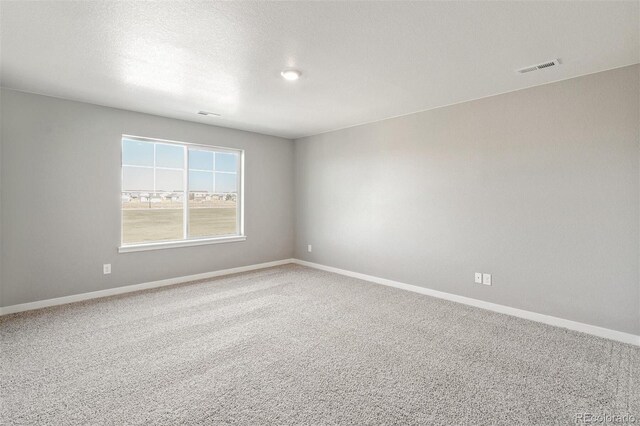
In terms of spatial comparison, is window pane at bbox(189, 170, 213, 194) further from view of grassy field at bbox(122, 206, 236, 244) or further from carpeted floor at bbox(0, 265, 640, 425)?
carpeted floor at bbox(0, 265, 640, 425)

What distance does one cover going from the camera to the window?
4.23 metres

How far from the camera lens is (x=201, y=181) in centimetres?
487

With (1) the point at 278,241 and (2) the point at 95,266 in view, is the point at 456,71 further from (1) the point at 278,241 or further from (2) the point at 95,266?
(2) the point at 95,266

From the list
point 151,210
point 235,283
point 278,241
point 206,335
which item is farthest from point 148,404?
point 278,241

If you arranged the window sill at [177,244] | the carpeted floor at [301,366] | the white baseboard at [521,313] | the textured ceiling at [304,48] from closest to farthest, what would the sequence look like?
the carpeted floor at [301,366] → the textured ceiling at [304,48] → the white baseboard at [521,313] → the window sill at [177,244]

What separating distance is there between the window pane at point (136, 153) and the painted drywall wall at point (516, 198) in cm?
290

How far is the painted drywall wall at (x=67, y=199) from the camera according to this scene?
10.9 ft

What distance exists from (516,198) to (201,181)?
167 inches

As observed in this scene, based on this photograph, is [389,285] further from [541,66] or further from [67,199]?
[67,199]

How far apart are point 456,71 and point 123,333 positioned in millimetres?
3837

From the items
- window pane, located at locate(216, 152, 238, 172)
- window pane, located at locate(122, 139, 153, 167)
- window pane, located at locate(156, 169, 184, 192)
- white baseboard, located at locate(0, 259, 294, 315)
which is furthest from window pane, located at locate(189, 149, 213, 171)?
white baseboard, located at locate(0, 259, 294, 315)

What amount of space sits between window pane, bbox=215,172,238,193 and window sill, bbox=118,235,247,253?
2.60 feet

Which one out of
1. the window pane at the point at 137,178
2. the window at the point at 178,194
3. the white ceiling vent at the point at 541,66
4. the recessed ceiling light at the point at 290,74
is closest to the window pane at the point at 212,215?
the window at the point at 178,194

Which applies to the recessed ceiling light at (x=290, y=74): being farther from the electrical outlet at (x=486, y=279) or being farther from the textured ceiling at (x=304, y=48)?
the electrical outlet at (x=486, y=279)
